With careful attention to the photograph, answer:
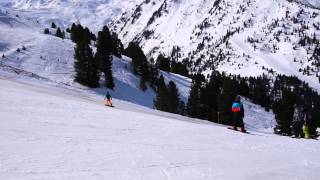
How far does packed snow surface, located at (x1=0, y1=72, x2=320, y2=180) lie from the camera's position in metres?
10.4

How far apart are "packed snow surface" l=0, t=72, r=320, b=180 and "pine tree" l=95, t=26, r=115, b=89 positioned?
172ft

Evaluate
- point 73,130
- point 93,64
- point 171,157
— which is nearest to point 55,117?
point 73,130

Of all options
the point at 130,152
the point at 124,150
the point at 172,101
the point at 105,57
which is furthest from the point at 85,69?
the point at 130,152

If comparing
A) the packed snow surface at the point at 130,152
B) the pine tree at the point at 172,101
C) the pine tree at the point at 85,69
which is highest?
the pine tree at the point at 85,69

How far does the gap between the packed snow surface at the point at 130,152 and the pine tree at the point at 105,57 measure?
52548mm

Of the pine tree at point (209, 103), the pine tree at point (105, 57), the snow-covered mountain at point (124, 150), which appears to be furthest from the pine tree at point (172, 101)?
the snow-covered mountain at point (124, 150)

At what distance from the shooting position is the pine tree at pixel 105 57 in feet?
237

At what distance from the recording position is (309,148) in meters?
17.6

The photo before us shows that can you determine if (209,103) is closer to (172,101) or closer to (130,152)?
(172,101)

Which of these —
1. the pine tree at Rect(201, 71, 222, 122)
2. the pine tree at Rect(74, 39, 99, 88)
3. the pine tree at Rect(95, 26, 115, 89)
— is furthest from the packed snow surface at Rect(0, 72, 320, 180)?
the pine tree at Rect(201, 71, 222, 122)

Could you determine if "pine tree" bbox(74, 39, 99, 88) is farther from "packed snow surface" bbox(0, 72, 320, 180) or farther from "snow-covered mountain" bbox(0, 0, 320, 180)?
"packed snow surface" bbox(0, 72, 320, 180)

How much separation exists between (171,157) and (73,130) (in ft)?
14.0

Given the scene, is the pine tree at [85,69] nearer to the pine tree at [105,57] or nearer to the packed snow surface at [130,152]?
the pine tree at [105,57]

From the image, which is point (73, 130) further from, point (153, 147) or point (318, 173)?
point (318, 173)
